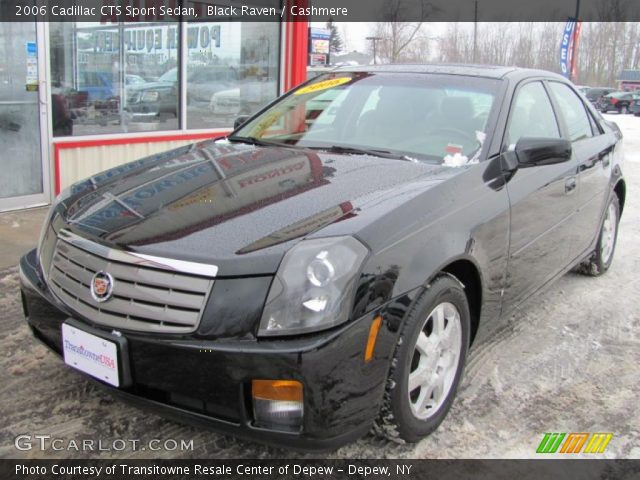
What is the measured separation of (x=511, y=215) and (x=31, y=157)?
16.6ft

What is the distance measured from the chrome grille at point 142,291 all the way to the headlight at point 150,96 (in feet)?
17.9

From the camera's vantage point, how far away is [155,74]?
752cm

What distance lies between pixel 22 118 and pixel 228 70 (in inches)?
126

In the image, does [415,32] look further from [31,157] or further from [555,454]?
[555,454]

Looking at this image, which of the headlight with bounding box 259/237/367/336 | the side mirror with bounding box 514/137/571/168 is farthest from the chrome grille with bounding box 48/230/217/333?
the side mirror with bounding box 514/137/571/168

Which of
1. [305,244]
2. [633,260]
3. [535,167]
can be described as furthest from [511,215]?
[633,260]

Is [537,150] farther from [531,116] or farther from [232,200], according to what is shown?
[232,200]

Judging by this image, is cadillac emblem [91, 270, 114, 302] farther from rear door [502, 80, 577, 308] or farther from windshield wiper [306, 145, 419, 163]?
rear door [502, 80, 577, 308]

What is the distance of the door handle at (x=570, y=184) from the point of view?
3773mm

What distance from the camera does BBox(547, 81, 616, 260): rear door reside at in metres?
4.07

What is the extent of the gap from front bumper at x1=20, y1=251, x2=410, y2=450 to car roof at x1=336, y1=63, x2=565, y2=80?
6.46 feet

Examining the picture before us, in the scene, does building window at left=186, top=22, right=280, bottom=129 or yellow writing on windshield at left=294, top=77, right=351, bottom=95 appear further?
building window at left=186, top=22, right=280, bottom=129

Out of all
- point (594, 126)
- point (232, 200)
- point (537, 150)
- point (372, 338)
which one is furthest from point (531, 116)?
point (372, 338)

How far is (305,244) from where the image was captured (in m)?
2.19
